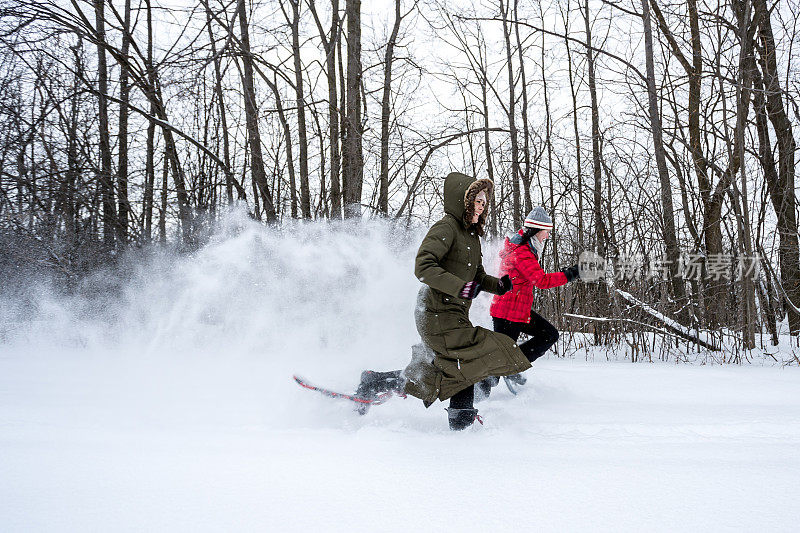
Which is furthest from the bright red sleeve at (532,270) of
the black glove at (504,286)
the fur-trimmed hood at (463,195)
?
the fur-trimmed hood at (463,195)

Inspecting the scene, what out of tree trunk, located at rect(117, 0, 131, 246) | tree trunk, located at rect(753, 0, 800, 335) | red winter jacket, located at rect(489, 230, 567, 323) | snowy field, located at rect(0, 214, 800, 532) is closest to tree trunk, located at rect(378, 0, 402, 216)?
snowy field, located at rect(0, 214, 800, 532)

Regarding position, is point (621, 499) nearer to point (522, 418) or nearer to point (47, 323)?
point (522, 418)

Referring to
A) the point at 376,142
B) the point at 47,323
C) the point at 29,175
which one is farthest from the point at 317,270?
the point at 29,175

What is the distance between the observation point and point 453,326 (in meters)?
3.28

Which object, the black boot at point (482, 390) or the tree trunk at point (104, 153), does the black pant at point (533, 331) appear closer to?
the black boot at point (482, 390)

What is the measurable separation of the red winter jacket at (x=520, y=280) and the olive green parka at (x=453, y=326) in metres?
0.86

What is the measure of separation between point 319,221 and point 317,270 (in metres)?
1.74

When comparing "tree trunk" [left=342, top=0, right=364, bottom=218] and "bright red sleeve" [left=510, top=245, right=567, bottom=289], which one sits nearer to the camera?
"bright red sleeve" [left=510, top=245, right=567, bottom=289]

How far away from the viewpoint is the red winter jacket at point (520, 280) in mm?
4186

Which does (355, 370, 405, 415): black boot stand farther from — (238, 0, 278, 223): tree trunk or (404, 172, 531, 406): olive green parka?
(238, 0, 278, 223): tree trunk

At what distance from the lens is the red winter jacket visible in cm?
419

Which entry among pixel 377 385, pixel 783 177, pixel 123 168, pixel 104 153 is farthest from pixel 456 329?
pixel 123 168

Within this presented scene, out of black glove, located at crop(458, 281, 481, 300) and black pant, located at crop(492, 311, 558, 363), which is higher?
black glove, located at crop(458, 281, 481, 300)

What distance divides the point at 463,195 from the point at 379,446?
5.22ft
